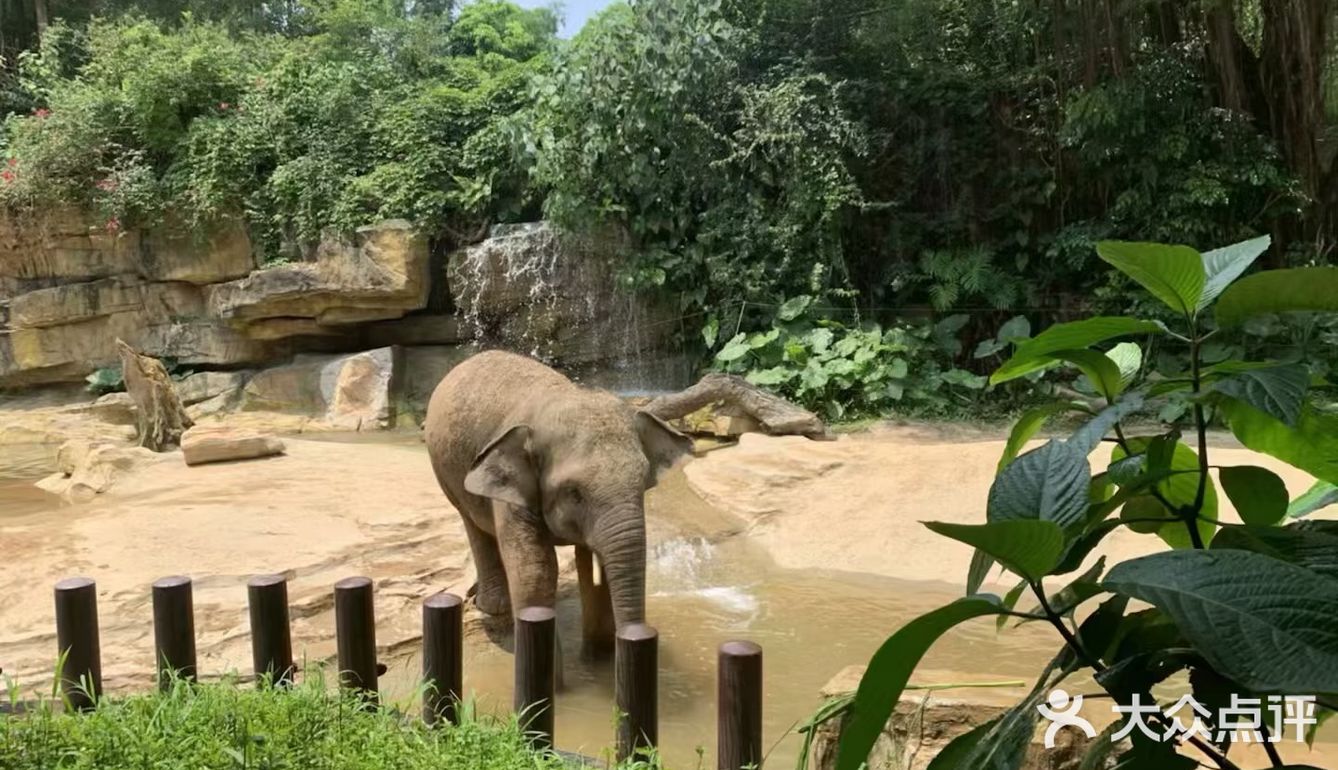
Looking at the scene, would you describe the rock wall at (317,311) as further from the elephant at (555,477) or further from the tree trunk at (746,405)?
the elephant at (555,477)

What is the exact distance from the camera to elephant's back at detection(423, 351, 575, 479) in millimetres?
4664

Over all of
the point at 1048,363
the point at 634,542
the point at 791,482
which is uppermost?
the point at 1048,363

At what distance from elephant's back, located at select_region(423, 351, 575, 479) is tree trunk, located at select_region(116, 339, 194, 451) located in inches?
235

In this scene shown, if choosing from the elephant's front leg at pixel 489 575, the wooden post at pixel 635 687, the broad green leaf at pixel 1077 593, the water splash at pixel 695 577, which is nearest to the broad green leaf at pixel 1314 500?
the broad green leaf at pixel 1077 593

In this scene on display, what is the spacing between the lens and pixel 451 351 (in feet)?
44.1

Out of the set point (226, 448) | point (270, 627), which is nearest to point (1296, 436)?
point (270, 627)

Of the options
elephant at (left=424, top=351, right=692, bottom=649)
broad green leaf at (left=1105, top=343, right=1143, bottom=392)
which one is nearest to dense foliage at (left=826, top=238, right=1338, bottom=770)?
broad green leaf at (left=1105, top=343, right=1143, bottom=392)

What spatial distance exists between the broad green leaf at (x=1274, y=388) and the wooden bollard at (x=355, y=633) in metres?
2.67

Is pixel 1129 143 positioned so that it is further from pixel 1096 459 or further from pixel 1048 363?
pixel 1048 363

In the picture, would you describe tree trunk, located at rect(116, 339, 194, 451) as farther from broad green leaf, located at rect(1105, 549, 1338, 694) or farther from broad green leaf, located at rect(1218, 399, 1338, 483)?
broad green leaf, located at rect(1105, 549, 1338, 694)

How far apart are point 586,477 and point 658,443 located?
59cm

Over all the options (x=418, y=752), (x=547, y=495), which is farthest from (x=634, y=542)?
(x=418, y=752)

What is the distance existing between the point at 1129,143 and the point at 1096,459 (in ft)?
19.4

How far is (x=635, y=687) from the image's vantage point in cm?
273
